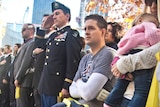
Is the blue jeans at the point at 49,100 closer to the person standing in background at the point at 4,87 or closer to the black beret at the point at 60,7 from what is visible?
the black beret at the point at 60,7

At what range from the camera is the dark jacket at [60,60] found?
2.79 m

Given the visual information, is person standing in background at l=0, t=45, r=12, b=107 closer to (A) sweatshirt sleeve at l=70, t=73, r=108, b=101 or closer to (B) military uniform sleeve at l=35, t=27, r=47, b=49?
(B) military uniform sleeve at l=35, t=27, r=47, b=49

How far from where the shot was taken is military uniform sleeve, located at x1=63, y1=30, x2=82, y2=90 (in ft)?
8.96

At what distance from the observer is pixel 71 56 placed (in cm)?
276

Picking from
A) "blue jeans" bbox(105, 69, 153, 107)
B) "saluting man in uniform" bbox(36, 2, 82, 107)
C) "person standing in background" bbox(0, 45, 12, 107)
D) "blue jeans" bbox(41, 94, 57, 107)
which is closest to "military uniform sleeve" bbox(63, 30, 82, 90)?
"saluting man in uniform" bbox(36, 2, 82, 107)

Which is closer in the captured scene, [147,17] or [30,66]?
[147,17]

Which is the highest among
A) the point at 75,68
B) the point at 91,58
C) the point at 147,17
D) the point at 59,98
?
the point at 147,17

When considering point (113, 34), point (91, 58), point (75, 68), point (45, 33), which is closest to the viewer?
point (91, 58)

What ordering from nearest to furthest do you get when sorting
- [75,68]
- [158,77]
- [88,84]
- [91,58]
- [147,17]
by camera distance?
[158,77], [147,17], [88,84], [91,58], [75,68]

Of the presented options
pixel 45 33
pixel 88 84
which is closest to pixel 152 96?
pixel 88 84

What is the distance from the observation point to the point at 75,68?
110 inches

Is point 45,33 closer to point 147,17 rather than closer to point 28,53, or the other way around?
point 28,53

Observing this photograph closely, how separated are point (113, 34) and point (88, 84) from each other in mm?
708

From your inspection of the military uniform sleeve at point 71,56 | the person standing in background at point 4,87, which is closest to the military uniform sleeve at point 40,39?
the military uniform sleeve at point 71,56
